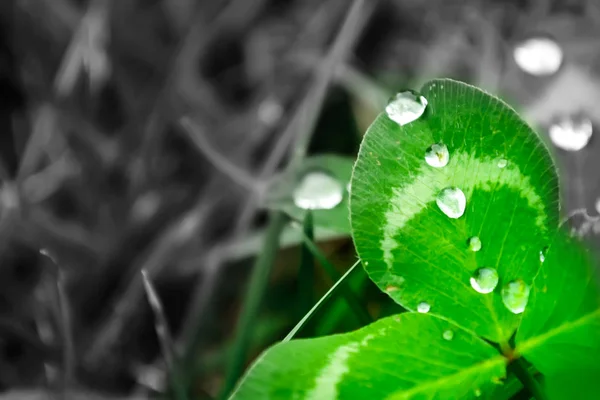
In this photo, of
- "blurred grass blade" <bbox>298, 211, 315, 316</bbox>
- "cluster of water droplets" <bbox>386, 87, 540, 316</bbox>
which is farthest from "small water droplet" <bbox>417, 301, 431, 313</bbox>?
"blurred grass blade" <bbox>298, 211, 315, 316</bbox>

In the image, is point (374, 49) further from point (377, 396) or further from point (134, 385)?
point (377, 396)

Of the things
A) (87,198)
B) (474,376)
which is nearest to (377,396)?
(474,376)

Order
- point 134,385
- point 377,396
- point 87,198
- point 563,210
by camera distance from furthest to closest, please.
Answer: point 87,198 < point 134,385 < point 563,210 < point 377,396

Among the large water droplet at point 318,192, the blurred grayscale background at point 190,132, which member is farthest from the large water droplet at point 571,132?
the large water droplet at point 318,192

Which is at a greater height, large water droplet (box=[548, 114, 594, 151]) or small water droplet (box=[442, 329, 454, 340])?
large water droplet (box=[548, 114, 594, 151])

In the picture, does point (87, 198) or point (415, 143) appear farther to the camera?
point (87, 198)

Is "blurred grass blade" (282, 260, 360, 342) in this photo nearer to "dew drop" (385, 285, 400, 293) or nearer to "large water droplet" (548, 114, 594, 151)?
"dew drop" (385, 285, 400, 293)

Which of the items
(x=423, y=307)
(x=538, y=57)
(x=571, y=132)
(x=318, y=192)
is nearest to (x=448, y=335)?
(x=423, y=307)
